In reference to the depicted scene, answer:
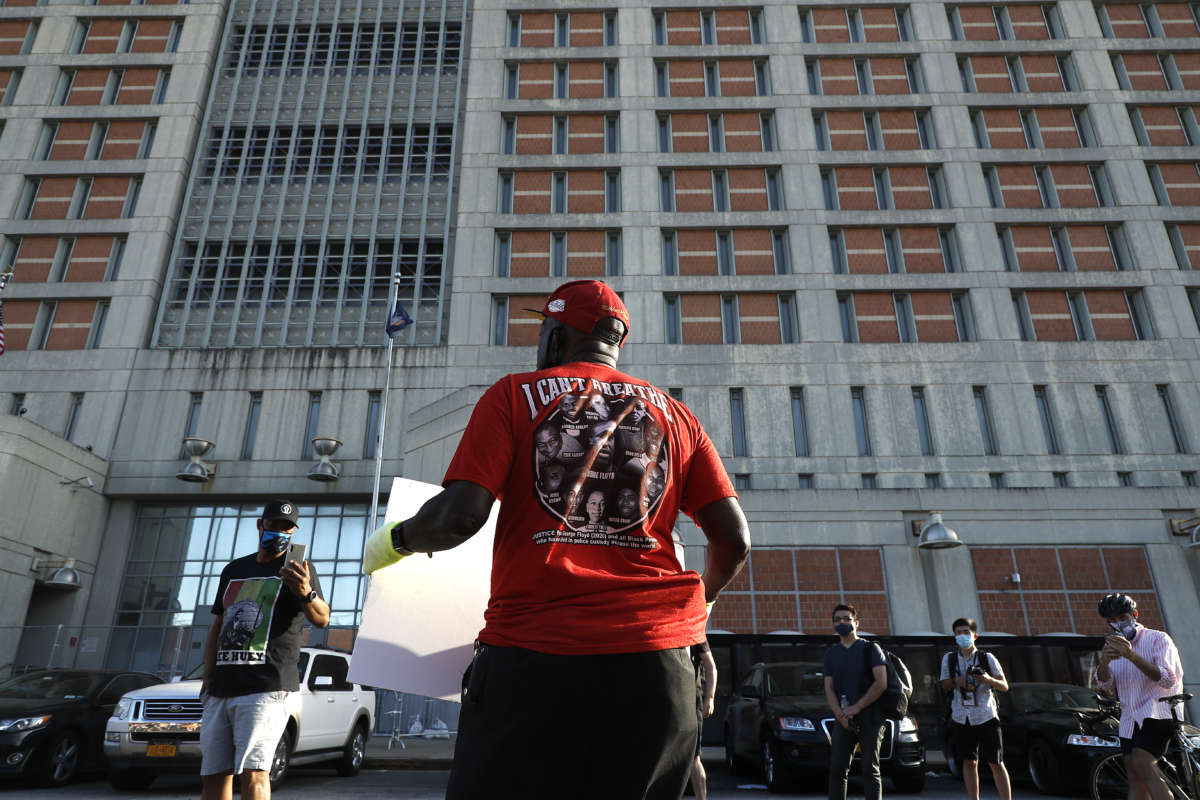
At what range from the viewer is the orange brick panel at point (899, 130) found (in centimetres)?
3142

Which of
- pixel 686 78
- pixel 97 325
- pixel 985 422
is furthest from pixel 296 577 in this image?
pixel 686 78

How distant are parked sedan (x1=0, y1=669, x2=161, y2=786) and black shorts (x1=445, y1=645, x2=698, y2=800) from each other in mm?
10594

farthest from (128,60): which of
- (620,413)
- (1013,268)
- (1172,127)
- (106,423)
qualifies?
(1172,127)

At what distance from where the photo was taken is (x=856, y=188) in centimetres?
3075

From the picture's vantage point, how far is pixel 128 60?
109 ft

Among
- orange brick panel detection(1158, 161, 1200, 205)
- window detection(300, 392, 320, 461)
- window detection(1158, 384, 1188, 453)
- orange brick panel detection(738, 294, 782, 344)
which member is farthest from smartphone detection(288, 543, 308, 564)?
orange brick panel detection(1158, 161, 1200, 205)

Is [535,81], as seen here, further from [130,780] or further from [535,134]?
[130,780]

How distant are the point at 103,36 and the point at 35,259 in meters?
11.4

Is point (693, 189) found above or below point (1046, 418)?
above

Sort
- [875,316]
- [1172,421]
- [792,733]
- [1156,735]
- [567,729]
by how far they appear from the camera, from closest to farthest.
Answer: [567,729] < [1156,735] < [792,733] < [1172,421] < [875,316]

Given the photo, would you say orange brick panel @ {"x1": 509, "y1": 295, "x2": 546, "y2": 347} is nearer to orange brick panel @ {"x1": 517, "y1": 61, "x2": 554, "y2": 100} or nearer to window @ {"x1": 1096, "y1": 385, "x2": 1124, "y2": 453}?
orange brick panel @ {"x1": 517, "y1": 61, "x2": 554, "y2": 100}

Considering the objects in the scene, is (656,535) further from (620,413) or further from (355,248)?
(355,248)

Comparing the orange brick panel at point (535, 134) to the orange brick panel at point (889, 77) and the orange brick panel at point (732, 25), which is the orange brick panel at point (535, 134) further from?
the orange brick panel at point (889, 77)

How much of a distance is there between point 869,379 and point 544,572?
2709cm
